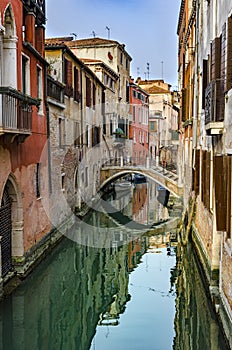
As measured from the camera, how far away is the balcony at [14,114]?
24.2ft

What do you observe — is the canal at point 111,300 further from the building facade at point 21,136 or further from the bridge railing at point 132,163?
the bridge railing at point 132,163

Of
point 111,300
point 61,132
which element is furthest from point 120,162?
point 111,300

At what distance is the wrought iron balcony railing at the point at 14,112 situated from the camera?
24.1 ft

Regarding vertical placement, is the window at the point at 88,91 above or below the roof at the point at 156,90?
below

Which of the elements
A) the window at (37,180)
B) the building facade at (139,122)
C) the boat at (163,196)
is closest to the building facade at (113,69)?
the boat at (163,196)

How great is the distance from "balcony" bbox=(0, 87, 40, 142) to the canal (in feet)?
10.1

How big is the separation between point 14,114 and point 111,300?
172 inches

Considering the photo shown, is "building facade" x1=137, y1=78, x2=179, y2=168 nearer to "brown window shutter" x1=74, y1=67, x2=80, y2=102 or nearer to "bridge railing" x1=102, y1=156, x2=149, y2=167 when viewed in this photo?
"bridge railing" x1=102, y1=156, x2=149, y2=167

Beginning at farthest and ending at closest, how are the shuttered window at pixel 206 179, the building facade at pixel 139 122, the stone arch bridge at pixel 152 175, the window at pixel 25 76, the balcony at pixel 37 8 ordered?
1. the building facade at pixel 139 122
2. the stone arch bridge at pixel 152 175
3. the balcony at pixel 37 8
4. the window at pixel 25 76
5. the shuttered window at pixel 206 179

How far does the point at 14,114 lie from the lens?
7.89m

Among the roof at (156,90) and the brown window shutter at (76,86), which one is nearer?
the brown window shutter at (76,86)

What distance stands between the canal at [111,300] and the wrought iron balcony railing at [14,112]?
3155 millimetres

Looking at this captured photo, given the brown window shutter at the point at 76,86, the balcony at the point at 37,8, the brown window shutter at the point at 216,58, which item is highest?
the balcony at the point at 37,8

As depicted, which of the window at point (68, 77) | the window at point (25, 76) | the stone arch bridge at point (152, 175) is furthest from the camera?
the stone arch bridge at point (152, 175)
